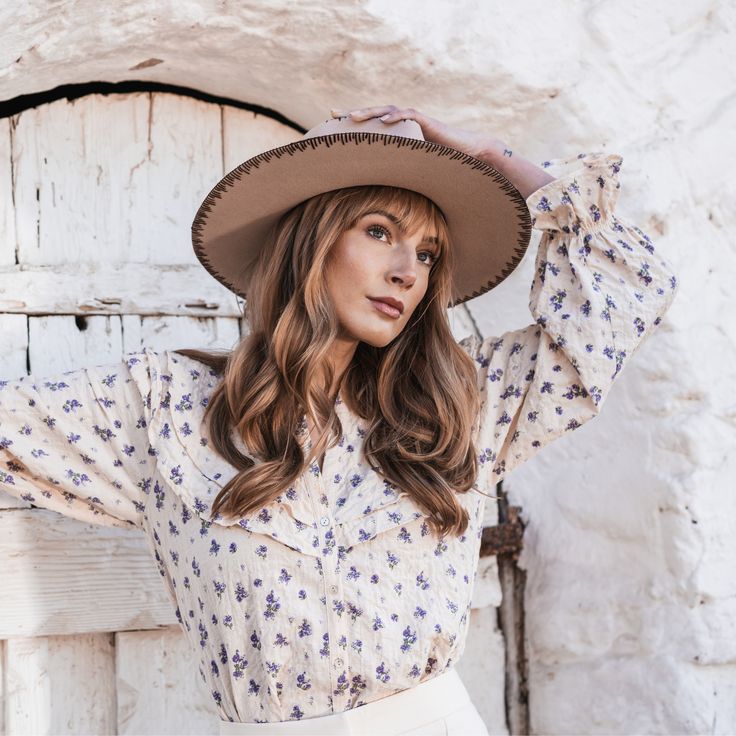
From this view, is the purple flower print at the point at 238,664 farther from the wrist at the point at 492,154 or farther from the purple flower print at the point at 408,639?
the wrist at the point at 492,154

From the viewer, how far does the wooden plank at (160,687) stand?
198 centimetres

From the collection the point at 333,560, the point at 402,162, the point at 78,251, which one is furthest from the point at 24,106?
the point at 333,560

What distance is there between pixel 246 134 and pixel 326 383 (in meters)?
0.74

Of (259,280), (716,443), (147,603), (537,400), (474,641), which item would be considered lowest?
(474,641)

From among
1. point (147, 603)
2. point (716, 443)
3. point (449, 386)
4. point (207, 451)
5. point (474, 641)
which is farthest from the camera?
point (474, 641)

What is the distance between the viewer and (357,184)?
1795 millimetres

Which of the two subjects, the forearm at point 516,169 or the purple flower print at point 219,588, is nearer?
the purple flower print at point 219,588

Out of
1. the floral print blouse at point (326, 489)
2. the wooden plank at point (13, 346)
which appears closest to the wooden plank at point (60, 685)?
the floral print blouse at point (326, 489)

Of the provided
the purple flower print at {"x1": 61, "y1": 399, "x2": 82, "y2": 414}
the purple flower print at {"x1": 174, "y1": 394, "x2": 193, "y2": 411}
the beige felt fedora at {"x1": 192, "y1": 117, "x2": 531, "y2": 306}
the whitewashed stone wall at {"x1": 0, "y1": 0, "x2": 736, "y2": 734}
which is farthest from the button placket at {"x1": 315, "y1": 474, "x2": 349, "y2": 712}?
the whitewashed stone wall at {"x1": 0, "y1": 0, "x2": 736, "y2": 734}

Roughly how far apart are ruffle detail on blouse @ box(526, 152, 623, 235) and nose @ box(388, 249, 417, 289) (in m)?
0.24

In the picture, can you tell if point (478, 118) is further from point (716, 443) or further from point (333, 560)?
point (333, 560)

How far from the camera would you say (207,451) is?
1.71 m

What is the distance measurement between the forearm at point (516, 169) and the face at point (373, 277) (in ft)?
0.75

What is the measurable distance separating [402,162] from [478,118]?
573 mm
